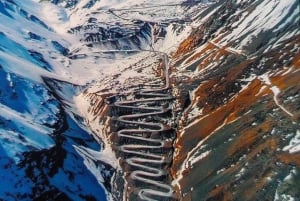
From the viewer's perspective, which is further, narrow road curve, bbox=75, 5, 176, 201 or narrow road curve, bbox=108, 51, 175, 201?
narrow road curve, bbox=75, 5, 176, 201

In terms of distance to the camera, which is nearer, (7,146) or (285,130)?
(285,130)

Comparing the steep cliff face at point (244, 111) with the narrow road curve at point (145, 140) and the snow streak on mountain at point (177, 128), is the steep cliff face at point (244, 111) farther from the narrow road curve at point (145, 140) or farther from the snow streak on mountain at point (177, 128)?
the narrow road curve at point (145, 140)

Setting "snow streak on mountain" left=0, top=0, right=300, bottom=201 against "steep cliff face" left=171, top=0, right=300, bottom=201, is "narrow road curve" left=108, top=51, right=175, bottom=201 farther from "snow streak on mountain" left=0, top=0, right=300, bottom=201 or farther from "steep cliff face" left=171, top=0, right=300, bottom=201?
"steep cliff face" left=171, top=0, right=300, bottom=201

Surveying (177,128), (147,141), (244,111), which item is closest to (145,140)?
(147,141)

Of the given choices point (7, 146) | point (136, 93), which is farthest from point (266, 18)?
point (7, 146)

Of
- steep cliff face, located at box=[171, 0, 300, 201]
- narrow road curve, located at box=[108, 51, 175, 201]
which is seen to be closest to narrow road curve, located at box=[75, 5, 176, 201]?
narrow road curve, located at box=[108, 51, 175, 201]

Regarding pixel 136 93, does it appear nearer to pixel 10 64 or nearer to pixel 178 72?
pixel 178 72
